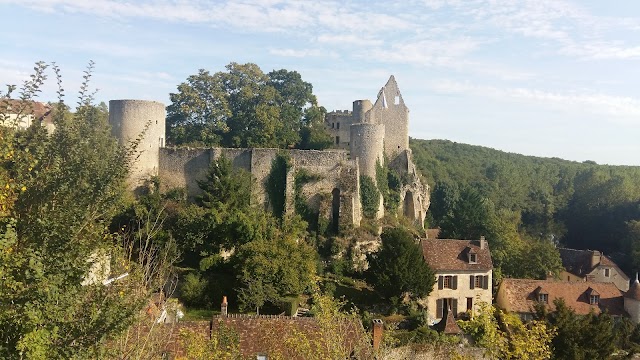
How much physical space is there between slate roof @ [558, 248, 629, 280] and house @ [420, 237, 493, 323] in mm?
17970

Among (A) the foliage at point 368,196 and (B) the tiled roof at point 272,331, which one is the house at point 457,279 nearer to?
(A) the foliage at point 368,196

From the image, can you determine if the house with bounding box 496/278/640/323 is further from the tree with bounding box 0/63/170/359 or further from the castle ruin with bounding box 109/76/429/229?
the tree with bounding box 0/63/170/359

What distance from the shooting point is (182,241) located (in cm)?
2947

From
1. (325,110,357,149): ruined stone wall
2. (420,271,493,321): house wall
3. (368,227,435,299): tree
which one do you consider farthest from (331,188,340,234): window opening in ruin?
(325,110,357,149): ruined stone wall

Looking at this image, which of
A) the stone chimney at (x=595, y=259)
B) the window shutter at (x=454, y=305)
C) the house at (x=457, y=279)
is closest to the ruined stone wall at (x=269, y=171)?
the house at (x=457, y=279)

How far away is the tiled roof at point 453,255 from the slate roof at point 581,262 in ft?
57.6

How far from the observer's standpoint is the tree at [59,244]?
8.02m

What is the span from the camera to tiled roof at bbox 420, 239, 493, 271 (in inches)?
1307

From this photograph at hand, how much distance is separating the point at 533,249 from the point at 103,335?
3778 centimetres

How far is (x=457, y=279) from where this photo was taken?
3300cm

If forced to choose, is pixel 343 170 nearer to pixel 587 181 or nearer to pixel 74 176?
pixel 74 176

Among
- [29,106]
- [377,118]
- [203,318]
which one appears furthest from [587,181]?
[29,106]

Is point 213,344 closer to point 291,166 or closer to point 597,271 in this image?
point 291,166

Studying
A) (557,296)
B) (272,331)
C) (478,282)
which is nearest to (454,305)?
(478,282)
